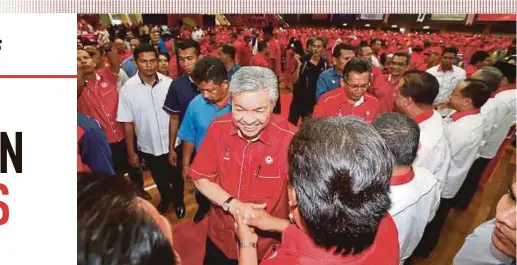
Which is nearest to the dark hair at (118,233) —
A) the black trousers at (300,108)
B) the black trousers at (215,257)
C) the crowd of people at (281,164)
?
the crowd of people at (281,164)

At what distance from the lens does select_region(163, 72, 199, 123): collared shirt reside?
1.32m

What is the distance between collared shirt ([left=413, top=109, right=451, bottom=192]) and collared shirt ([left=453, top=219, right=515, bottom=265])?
35 centimetres

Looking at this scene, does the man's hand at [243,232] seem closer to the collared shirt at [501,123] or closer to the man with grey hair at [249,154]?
the man with grey hair at [249,154]

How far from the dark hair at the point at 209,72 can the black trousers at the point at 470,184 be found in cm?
131

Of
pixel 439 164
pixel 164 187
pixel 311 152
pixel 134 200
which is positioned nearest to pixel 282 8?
pixel 311 152

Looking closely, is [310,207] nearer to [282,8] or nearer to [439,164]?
[282,8]

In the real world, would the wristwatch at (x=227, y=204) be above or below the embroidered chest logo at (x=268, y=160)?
below

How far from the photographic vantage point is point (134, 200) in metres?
0.41

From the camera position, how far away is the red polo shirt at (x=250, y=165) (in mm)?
779


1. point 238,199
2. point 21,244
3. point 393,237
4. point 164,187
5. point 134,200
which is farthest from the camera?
point 164,187

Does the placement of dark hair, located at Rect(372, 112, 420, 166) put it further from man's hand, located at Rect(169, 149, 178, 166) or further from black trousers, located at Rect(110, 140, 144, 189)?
black trousers, located at Rect(110, 140, 144, 189)

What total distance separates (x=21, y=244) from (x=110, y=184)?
39cm

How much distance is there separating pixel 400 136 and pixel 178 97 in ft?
2.76

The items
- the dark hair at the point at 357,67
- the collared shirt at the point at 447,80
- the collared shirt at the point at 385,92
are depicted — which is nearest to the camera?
the dark hair at the point at 357,67
